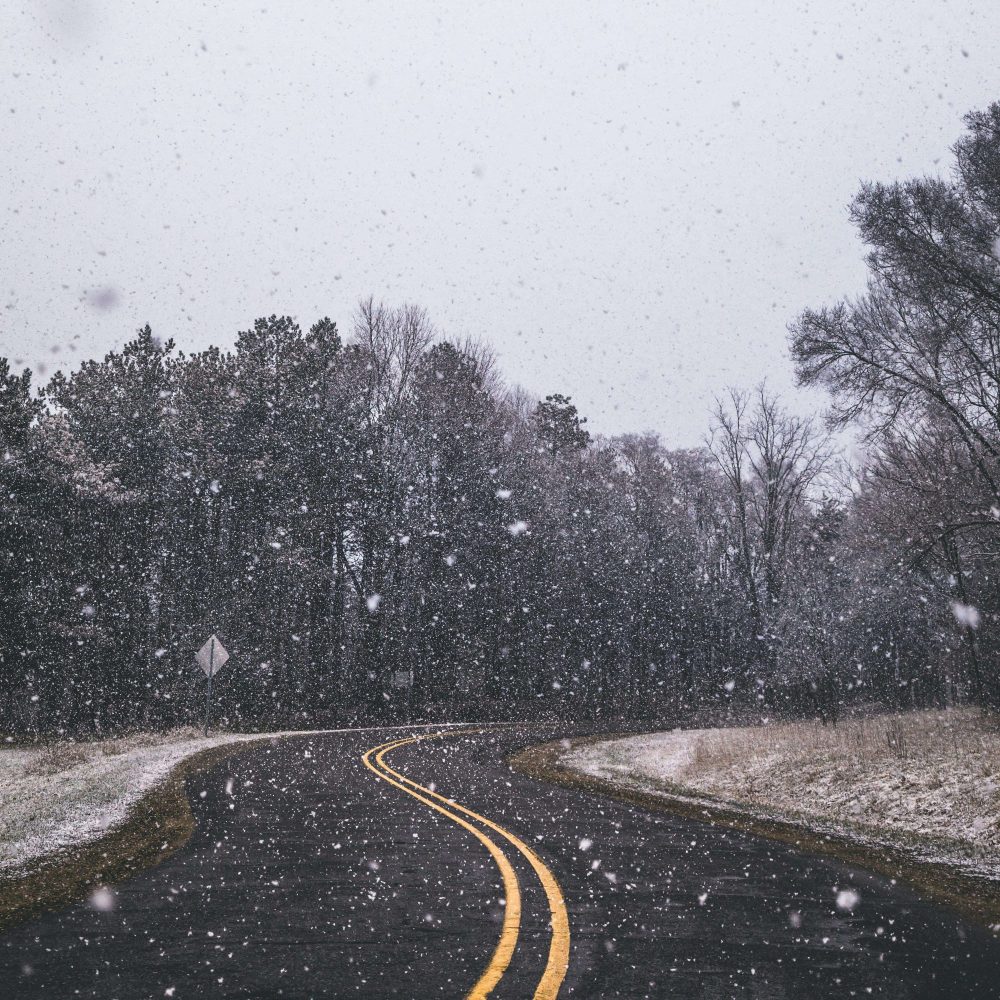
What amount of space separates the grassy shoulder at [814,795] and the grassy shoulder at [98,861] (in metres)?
7.07

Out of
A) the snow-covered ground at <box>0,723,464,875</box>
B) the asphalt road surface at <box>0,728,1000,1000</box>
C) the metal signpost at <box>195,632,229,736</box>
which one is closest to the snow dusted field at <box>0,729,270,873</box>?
the snow-covered ground at <box>0,723,464,875</box>

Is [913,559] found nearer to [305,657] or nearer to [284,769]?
[284,769]

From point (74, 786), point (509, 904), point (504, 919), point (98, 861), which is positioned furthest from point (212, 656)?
point (504, 919)

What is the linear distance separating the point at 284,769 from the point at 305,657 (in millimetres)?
24828

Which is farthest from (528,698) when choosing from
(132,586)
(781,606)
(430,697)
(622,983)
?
(622,983)

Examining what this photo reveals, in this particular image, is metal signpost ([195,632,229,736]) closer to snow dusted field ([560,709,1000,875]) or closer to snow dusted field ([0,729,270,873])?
snow dusted field ([0,729,270,873])

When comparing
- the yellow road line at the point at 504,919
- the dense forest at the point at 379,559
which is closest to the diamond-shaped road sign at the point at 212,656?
the dense forest at the point at 379,559

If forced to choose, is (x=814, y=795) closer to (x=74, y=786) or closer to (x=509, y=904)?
(x=509, y=904)

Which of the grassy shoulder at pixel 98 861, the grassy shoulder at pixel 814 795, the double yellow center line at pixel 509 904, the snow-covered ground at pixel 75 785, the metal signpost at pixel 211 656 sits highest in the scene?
the metal signpost at pixel 211 656

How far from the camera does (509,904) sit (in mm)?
7195

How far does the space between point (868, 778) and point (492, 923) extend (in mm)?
9932

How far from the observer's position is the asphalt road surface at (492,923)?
510 cm

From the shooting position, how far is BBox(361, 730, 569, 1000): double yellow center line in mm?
5070

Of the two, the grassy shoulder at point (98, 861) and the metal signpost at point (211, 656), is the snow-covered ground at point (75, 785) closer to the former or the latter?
the grassy shoulder at point (98, 861)
